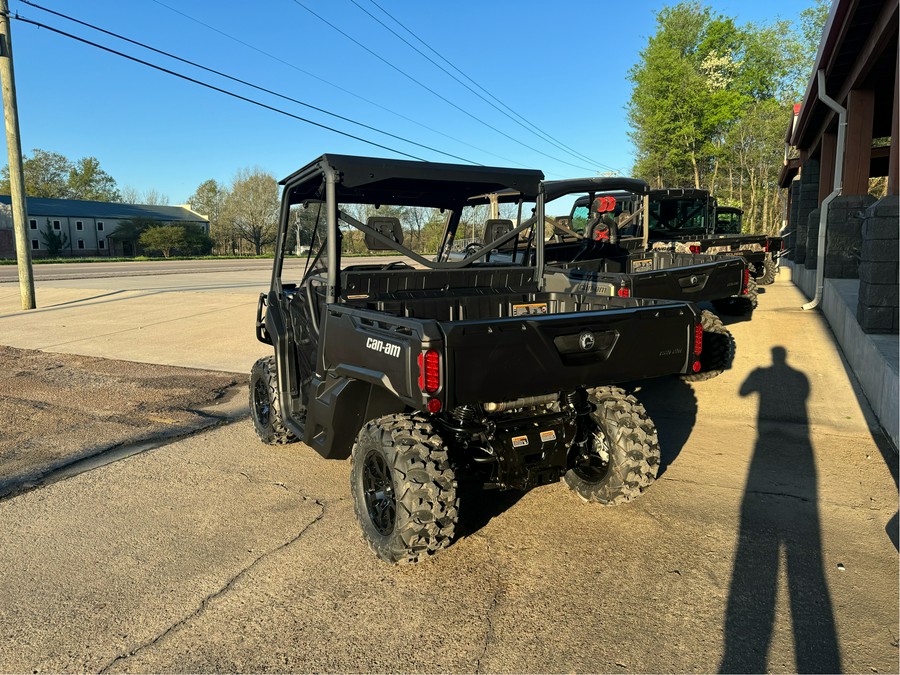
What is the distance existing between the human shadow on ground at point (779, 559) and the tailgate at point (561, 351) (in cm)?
107

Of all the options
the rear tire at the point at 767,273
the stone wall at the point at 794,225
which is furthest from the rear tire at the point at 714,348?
the stone wall at the point at 794,225

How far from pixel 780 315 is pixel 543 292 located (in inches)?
296

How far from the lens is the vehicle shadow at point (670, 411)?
5.28 metres

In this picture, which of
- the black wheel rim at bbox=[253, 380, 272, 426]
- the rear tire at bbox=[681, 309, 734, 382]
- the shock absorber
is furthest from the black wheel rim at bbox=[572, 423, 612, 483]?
the rear tire at bbox=[681, 309, 734, 382]

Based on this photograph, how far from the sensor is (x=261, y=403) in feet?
17.6

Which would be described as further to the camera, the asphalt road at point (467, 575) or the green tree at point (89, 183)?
the green tree at point (89, 183)

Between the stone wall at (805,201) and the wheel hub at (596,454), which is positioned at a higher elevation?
the stone wall at (805,201)

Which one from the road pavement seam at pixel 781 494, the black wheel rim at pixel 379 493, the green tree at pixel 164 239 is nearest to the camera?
the black wheel rim at pixel 379 493

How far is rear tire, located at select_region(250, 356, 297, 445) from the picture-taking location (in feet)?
16.1

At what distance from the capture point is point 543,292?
479cm

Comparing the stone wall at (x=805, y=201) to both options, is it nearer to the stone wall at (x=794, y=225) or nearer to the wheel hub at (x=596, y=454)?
the stone wall at (x=794, y=225)

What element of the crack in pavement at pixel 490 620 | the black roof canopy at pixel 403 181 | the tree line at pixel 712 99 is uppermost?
the tree line at pixel 712 99

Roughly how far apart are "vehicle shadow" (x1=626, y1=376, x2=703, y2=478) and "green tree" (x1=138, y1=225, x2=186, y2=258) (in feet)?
208

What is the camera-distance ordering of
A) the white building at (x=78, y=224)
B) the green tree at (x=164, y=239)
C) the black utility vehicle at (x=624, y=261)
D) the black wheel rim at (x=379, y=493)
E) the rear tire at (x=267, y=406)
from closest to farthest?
the black wheel rim at (x=379, y=493) < the rear tire at (x=267, y=406) < the black utility vehicle at (x=624, y=261) < the white building at (x=78, y=224) < the green tree at (x=164, y=239)
